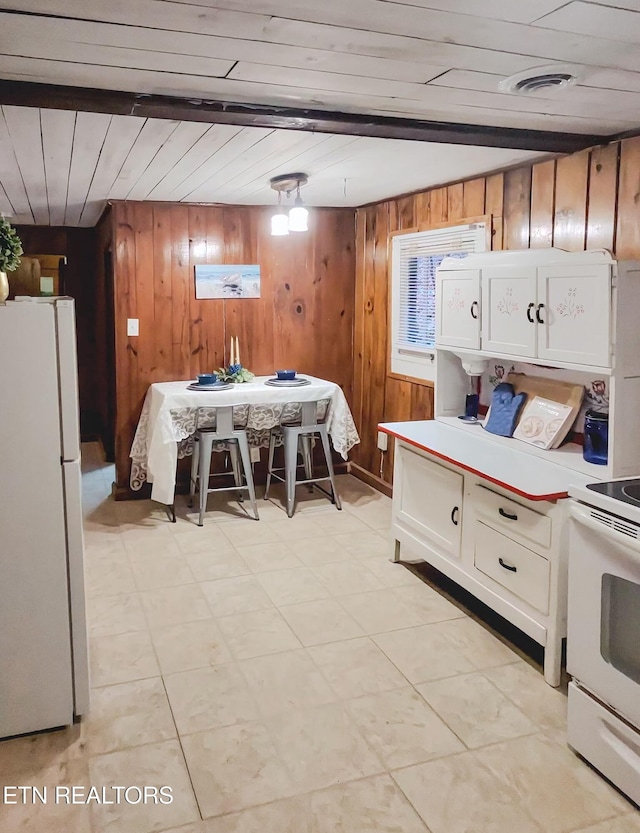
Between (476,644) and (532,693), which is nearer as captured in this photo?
(532,693)

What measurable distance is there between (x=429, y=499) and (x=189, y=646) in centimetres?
131

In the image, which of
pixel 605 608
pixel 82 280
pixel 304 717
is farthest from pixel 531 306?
pixel 82 280

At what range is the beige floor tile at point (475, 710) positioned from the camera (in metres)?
2.40

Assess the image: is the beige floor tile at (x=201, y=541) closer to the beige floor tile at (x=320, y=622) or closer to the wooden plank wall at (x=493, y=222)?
the beige floor tile at (x=320, y=622)

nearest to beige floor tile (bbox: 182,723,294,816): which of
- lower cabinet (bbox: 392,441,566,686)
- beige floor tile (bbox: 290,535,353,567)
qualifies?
lower cabinet (bbox: 392,441,566,686)

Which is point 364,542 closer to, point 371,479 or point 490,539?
point 371,479

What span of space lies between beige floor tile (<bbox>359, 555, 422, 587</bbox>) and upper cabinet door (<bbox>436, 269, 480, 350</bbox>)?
3.99 feet

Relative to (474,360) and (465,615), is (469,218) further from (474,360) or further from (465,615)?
(465,615)

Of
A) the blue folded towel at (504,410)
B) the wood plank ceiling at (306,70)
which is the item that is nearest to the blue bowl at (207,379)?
the wood plank ceiling at (306,70)

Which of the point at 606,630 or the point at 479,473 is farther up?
the point at 479,473

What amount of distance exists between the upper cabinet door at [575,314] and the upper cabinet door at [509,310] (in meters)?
0.07

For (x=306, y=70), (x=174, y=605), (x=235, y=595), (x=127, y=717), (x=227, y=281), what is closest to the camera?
(x=306, y=70)

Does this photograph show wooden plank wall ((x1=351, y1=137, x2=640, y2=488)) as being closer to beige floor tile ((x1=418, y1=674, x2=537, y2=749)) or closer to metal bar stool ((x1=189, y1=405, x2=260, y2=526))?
metal bar stool ((x1=189, y1=405, x2=260, y2=526))

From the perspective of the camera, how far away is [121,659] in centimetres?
289
